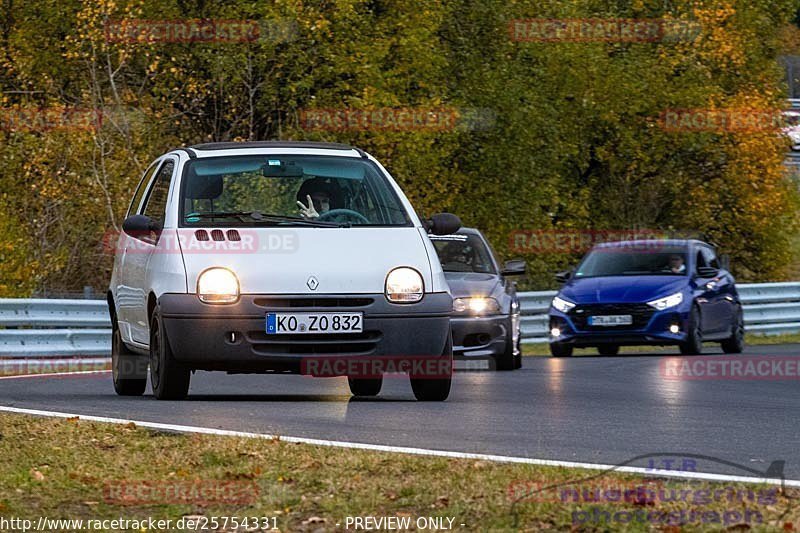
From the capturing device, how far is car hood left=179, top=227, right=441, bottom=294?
37.6 feet

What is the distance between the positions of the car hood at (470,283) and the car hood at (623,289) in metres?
3.01

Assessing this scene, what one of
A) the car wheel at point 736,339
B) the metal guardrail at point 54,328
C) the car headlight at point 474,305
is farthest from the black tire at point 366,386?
the car wheel at point 736,339

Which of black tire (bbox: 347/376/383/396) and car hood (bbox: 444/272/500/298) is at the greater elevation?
black tire (bbox: 347/376/383/396)

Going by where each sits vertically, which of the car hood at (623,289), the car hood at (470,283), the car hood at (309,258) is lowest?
the car hood at (623,289)

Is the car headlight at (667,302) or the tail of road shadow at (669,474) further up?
the tail of road shadow at (669,474)

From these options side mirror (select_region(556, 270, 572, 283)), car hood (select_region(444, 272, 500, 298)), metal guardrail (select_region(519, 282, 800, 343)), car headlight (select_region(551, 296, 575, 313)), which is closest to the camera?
car hood (select_region(444, 272, 500, 298))

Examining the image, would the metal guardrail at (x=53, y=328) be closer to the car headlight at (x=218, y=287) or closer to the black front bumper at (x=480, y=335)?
the black front bumper at (x=480, y=335)

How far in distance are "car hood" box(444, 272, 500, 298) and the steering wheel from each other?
6.65 metres

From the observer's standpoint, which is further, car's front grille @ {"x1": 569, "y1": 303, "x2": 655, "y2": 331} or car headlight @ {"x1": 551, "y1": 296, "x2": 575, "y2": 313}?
car headlight @ {"x1": 551, "y1": 296, "x2": 575, "y2": 313}

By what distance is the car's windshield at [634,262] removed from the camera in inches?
919

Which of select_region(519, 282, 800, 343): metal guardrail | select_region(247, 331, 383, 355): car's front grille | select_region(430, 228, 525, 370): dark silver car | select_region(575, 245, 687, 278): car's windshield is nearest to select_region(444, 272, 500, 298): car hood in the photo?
select_region(430, 228, 525, 370): dark silver car

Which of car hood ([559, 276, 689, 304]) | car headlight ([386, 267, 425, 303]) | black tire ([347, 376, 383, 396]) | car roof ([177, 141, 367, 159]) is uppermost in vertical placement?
car roof ([177, 141, 367, 159])

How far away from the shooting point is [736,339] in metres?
24.5

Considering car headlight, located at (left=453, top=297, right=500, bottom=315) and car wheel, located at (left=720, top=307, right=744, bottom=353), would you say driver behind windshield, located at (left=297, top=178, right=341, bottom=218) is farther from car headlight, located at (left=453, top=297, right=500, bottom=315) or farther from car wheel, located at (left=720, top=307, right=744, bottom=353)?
car wheel, located at (left=720, top=307, right=744, bottom=353)
